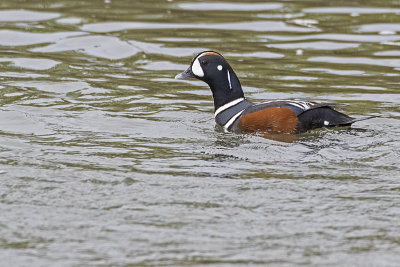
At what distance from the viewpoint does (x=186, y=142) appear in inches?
341

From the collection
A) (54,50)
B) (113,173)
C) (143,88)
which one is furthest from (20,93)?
(113,173)

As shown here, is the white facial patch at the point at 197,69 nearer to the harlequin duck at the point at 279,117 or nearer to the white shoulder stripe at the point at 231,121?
the harlequin duck at the point at 279,117

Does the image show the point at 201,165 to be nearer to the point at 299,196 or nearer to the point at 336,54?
the point at 299,196

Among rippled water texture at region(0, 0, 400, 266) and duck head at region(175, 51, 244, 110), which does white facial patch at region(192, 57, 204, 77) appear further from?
rippled water texture at region(0, 0, 400, 266)

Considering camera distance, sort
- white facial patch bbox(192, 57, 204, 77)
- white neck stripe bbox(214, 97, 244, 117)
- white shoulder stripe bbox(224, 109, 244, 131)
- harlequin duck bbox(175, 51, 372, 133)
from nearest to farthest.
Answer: harlequin duck bbox(175, 51, 372, 133), white shoulder stripe bbox(224, 109, 244, 131), white neck stripe bbox(214, 97, 244, 117), white facial patch bbox(192, 57, 204, 77)

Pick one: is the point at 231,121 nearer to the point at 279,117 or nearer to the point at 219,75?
the point at 279,117

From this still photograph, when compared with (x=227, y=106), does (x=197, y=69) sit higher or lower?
higher

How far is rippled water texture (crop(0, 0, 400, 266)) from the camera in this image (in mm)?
5609

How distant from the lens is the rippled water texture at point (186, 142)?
18.4ft

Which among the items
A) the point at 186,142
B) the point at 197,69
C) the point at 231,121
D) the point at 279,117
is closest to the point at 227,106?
the point at 231,121

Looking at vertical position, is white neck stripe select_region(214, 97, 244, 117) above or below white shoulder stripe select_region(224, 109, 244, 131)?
above

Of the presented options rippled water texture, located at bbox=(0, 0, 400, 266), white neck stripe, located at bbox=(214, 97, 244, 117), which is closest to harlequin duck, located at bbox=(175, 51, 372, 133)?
white neck stripe, located at bbox=(214, 97, 244, 117)

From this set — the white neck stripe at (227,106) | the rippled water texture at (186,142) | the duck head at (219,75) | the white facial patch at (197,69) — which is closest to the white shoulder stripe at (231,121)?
the rippled water texture at (186,142)

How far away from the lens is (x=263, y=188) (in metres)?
6.70
